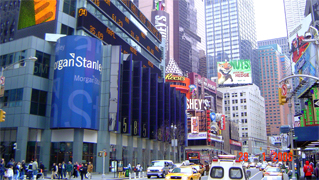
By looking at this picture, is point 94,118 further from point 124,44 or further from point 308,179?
point 308,179

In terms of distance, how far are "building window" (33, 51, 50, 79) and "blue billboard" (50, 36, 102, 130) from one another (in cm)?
178

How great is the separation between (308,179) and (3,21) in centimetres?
5201

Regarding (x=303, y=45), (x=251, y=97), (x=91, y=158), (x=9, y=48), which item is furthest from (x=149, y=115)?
(x=251, y=97)

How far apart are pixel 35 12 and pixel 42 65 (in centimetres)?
1019

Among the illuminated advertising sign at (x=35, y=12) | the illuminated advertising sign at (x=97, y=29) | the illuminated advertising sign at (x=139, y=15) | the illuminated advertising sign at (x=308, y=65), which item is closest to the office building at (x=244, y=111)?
→ the illuminated advertising sign at (x=139, y=15)

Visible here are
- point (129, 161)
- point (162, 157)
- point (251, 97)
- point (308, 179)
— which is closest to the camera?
point (308, 179)

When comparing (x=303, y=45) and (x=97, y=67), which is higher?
(x=303, y=45)

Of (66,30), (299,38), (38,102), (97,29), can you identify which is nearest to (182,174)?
(38,102)

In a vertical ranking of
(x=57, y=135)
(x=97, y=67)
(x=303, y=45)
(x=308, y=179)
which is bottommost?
(x=308, y=179)

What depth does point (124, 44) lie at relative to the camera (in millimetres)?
60094

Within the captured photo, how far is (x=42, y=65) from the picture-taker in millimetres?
45562

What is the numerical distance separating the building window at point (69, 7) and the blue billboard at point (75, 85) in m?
5.58

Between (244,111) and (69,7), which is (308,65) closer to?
(69,7)

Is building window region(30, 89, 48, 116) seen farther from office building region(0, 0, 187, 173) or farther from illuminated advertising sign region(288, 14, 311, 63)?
illuminated advertising sign region(288, 14, 311, 63)
